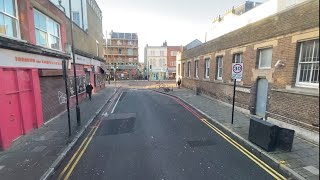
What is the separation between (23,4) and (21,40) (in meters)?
1.87

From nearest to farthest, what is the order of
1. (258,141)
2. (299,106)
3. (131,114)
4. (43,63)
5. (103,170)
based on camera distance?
1. (103,170)
2. (258,141)
3. (299,106)
4. (43,63)
5. (131,114)

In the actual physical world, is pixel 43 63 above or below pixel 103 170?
above

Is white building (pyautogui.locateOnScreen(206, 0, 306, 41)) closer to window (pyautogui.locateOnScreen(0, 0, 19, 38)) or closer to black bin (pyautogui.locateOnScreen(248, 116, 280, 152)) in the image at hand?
black bin (pyautogui.locateOnScreen(248, 116, 280, 152))

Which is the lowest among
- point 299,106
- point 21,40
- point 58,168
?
point 58,168

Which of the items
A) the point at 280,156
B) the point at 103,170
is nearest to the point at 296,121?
the point at 280,156

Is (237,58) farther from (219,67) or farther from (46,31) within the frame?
(46,31)

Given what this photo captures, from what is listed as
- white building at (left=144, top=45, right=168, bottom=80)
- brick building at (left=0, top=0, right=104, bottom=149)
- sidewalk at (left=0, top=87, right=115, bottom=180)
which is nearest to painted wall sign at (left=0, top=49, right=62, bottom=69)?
brick building at (left=0, top=0, right=104, bottom=149)

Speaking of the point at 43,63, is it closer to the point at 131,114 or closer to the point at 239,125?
the point at 131,114

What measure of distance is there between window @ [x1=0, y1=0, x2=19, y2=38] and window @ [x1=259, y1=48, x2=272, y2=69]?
1250 centimetres

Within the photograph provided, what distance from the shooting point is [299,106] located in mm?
8078

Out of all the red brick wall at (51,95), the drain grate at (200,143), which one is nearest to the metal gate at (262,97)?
the drain grate at (200,143)

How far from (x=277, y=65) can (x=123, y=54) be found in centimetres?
6166

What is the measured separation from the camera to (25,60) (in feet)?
28.4

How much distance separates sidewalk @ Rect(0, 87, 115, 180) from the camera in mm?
5648
